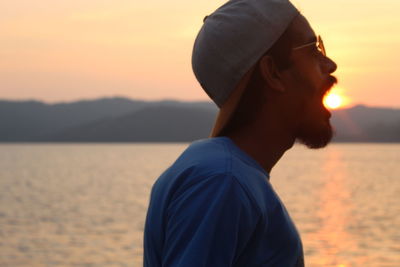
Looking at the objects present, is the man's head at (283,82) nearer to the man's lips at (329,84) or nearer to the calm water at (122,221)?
the man's lips at (329,84)

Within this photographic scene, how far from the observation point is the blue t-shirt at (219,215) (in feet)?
6.24

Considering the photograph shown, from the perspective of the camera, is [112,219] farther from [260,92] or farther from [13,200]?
[260,92]

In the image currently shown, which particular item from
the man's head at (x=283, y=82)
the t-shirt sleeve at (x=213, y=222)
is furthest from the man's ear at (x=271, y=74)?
the t-shirt sleeve at (x=213, y=222)

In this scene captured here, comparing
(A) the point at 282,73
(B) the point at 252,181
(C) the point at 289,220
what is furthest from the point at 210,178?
(A) the point at 282,73

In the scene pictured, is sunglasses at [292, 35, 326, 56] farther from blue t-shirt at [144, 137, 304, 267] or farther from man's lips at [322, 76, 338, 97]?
blue t-shirt at [144, 137, 304, 267]

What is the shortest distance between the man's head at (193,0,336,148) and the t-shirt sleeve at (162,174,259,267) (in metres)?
0.34

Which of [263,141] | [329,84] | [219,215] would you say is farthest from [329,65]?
[219,215]

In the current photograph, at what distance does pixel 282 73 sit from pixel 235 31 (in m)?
0.16

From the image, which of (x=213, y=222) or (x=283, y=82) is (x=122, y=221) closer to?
(x=283, y=82)

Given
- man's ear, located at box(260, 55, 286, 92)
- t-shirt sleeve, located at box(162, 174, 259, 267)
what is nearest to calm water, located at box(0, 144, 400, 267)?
man's ear, located at box(260, 55, 286, 92)

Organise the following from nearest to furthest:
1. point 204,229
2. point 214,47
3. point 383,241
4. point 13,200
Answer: point 204,229, point 214,47, point 383,241, point 13,200

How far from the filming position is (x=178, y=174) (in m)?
2.01

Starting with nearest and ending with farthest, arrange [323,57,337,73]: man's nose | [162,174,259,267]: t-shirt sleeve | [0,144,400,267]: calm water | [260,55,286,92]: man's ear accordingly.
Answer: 1. [162,174,259,267]: t-shirt sleeve
2. [260,55,286,92]: man's ear
3. [323,57,337,73]: man's nose
4. [0,144,400,267]: calm water

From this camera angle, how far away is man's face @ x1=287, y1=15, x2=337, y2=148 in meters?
2.22
